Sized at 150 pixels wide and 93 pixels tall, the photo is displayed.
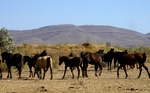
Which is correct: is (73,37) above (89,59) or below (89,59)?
below

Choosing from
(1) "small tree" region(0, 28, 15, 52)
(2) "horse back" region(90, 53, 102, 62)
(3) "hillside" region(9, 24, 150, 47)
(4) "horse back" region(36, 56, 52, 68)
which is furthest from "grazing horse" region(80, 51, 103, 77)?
(3) "hillside" region(9, 24, 150, 47)

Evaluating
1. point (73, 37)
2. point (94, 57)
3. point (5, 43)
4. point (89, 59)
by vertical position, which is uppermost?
point (5, 43)

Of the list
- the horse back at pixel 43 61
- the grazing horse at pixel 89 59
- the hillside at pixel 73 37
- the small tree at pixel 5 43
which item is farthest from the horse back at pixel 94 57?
the hillside at pixel 73 37

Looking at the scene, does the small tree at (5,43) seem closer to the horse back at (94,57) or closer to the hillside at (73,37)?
the horse back at (94,57)

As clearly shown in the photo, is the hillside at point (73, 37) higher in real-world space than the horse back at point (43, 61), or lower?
lower

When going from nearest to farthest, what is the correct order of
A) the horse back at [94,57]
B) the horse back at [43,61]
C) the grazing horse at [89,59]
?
the horse back at [43,61] → the grazing horse at [89,59] → the horse back at [94,57]

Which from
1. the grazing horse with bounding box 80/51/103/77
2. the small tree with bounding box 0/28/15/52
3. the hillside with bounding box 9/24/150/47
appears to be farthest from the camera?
the hillside with bounding box 9/24/150/47

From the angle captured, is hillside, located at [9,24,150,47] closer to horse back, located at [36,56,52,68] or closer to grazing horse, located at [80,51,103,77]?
grazing horse, located at [80,51,103,77]

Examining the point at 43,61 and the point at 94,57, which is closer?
the point at 43,61

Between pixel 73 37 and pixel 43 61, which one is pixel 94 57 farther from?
pixel 73 37

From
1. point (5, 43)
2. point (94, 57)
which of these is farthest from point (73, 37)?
point (94, 57)

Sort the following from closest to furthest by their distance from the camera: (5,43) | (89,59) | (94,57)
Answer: (89,59)
(94,57)
(5,43)

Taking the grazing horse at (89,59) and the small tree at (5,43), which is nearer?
the grazing horse at (89,59)

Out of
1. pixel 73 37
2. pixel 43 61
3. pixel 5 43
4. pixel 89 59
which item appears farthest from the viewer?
pixel 73 37
